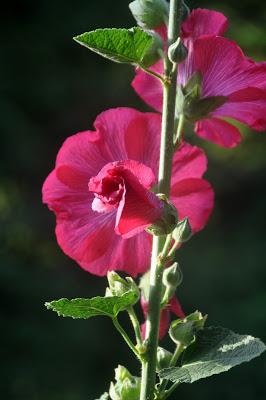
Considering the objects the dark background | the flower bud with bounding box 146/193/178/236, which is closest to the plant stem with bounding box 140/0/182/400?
the flower bud with bounding box 146/193/178/236

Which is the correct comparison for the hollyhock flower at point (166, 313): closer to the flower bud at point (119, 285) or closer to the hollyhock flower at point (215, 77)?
the flower bud at point (119, 285)

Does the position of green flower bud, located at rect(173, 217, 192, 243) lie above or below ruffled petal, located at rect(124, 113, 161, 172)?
below

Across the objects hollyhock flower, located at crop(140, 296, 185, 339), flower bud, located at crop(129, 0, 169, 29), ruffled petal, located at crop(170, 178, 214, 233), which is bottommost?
hollyhock flower, located at crop(140, 296, 185, 339)

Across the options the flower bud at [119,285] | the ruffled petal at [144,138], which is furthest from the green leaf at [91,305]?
the ruffled petal at [144,138]

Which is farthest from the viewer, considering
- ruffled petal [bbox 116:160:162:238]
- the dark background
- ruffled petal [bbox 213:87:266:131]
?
the dark background

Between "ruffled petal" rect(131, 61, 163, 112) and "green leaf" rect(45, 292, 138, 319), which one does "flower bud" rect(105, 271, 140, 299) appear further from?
"ruffled petal" rect(131, 61, 163, 112)

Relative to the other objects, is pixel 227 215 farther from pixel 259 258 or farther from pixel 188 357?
pixel 188 357
